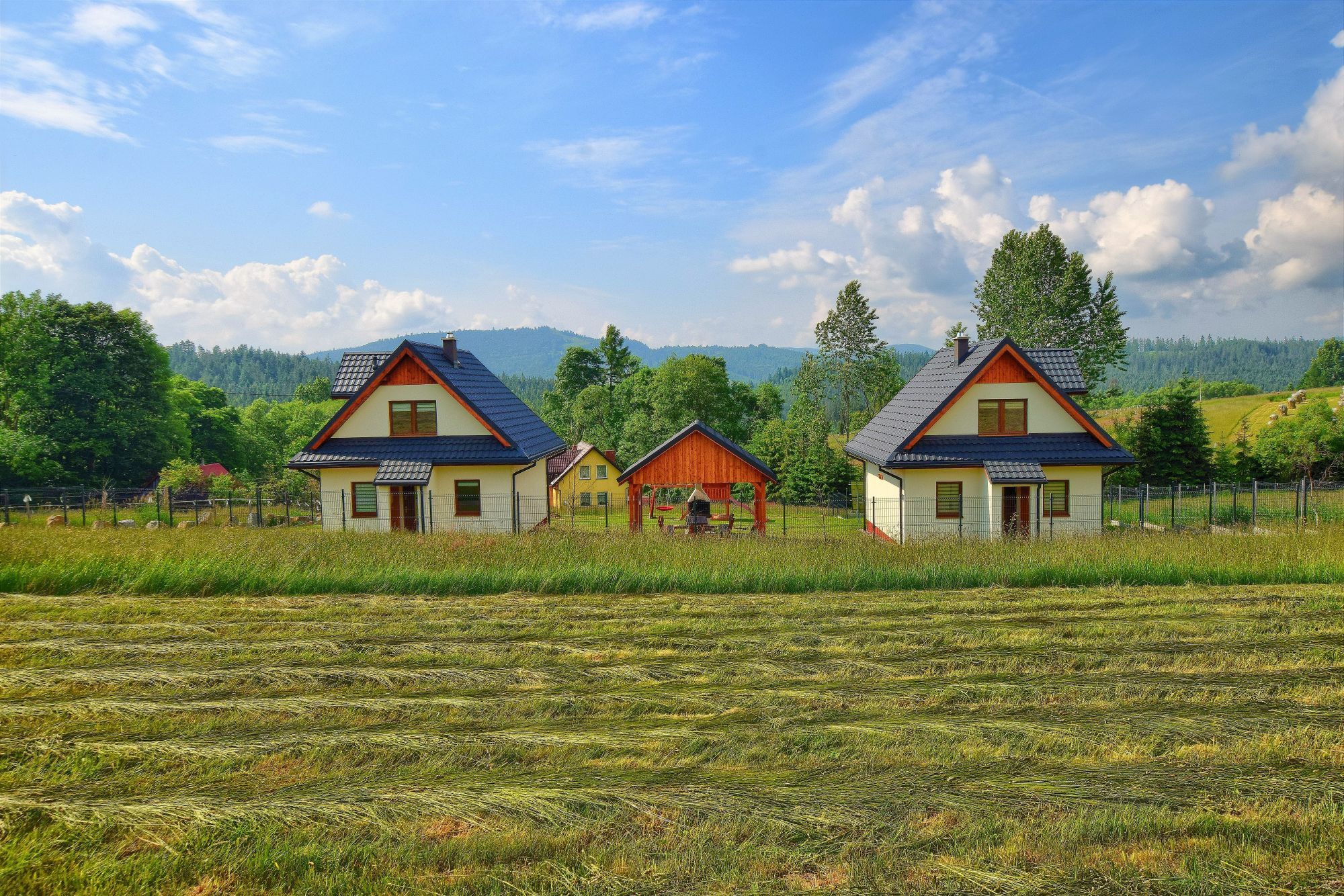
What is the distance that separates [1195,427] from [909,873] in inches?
1470

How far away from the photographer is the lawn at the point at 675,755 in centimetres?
452

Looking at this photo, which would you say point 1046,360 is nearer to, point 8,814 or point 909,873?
point 909,873

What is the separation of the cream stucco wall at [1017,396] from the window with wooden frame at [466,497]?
1388 cm

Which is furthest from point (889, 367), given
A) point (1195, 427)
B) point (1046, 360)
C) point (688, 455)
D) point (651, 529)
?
point (651, 529)

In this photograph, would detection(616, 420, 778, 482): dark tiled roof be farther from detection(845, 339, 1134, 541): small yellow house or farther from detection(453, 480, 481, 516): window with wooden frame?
detection(453, 480, 481, 516): window with wooden frame

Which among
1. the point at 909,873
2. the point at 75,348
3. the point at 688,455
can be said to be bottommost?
the point at 909,873

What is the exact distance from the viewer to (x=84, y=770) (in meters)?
5.78

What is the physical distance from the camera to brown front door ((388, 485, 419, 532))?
70.8ft

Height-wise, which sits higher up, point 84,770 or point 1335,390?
point 1335,390

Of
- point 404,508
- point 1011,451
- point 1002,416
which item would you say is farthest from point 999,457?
point 404,508

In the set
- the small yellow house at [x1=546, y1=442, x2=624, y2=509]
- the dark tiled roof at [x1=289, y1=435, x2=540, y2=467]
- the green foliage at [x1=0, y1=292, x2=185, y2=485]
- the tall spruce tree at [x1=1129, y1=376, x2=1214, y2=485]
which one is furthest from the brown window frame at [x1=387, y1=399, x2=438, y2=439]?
the tall spruce tree at [x1=1129, y1=376, x2=1214, y2=485]

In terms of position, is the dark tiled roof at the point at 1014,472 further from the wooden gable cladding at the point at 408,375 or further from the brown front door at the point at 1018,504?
the wooden gable cladding at the point at 408,375

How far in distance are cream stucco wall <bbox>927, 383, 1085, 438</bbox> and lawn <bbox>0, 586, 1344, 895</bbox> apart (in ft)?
37.9

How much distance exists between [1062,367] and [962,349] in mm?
3244
